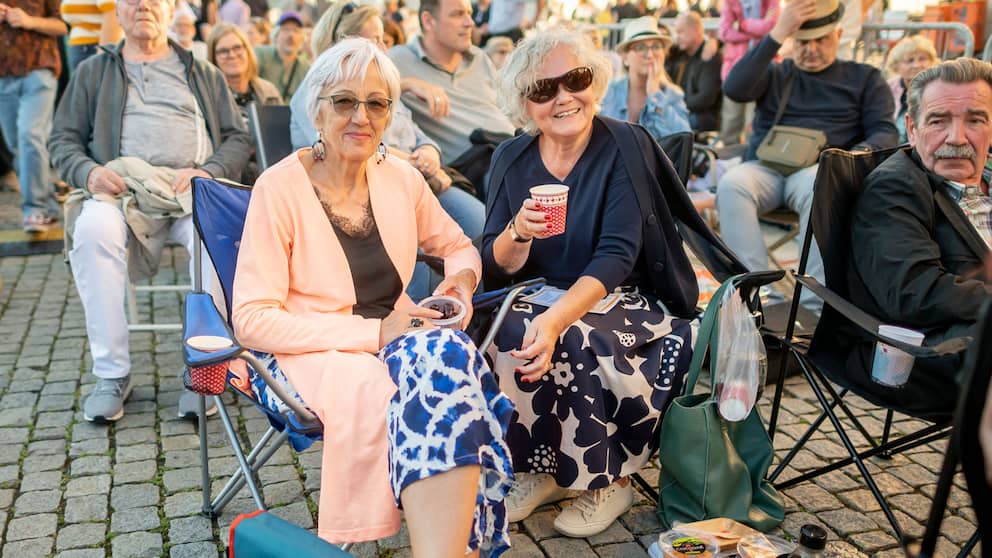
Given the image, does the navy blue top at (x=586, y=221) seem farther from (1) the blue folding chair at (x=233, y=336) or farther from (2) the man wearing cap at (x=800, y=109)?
(2) the man wearing cap at (x=800, y=109)

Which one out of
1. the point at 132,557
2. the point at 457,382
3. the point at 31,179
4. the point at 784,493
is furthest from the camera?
the point at 31,179

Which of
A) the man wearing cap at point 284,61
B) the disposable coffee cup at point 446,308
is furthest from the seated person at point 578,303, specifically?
the man wearing cap at point 284,61

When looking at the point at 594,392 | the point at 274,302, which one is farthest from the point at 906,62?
the point at 274,302

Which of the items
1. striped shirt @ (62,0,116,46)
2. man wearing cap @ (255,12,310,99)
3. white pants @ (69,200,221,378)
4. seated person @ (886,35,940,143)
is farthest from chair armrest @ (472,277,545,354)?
striped shirt @ (62,0,116,46)

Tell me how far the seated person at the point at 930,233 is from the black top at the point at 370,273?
5.10ft

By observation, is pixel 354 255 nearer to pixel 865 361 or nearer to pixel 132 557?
pixel 132 557

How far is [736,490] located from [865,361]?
616 mm

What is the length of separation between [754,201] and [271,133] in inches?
104

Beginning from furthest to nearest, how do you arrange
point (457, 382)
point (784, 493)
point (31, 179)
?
point (31, 179) < point (784, 493) < point (457, 382)

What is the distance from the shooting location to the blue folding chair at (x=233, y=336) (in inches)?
90.7

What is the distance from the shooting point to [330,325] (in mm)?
2420

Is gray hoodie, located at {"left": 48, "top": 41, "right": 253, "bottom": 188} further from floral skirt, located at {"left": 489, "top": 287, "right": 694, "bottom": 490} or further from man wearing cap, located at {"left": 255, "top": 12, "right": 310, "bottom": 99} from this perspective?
man wearing cap, located at {"left": 255, "top": 12, "right": 310, "bottom": 99}

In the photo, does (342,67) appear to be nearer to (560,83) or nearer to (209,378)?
(560,83)

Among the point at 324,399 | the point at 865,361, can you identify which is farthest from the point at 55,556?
the point at 865,361
